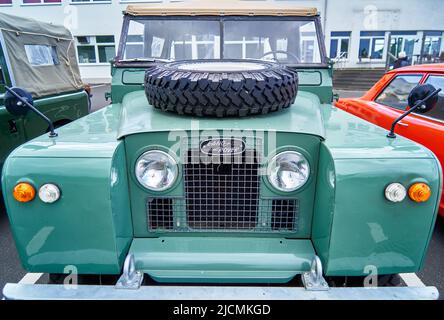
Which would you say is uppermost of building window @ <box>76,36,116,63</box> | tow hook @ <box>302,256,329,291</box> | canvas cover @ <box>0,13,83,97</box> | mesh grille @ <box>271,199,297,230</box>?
building window @ <box>76,36,116,63</box>

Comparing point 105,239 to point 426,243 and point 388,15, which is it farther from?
point 388,15

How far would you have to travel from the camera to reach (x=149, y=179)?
76.6 inches

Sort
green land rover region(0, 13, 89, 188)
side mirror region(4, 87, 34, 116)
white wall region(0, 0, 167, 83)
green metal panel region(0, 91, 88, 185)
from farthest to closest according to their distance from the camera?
white wall region(0, 0, 167, 83) < green land rover region(0, 13, 89, 188) < green metal panel region(0, 91, 88, 185) < side mirror region(4, 87, 34, 116)

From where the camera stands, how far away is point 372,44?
2223 cm

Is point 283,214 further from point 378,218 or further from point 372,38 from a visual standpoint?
point 372,38

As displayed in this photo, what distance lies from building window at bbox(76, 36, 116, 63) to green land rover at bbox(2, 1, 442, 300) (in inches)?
872

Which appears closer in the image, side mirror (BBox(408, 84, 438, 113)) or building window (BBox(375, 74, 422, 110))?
side mirror (BBox(408, 84, 438, 113))

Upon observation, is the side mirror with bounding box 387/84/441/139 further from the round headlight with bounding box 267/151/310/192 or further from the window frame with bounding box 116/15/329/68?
the window frame with bounding box 116/15/329/68

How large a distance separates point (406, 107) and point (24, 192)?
414cm

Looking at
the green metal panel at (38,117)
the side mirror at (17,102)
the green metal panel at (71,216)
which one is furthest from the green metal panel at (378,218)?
the green metal panel at (38,117)

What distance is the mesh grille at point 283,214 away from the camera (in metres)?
2.00

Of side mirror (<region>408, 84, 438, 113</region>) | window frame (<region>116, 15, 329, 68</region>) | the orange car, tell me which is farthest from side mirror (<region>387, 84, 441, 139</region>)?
the orange car

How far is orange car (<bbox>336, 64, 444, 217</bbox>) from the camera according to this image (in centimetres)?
345
